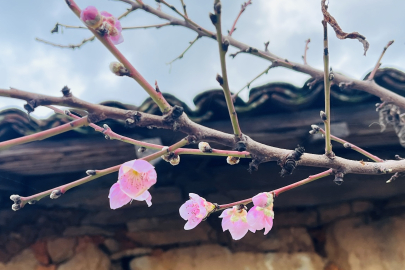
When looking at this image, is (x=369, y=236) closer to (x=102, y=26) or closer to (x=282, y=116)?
(x=282, y=116)

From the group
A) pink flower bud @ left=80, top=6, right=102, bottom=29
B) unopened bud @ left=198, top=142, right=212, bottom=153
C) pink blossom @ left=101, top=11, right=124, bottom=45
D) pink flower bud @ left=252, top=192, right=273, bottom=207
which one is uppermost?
pink blossom @ left=101, top=11, right=124, bottom=45

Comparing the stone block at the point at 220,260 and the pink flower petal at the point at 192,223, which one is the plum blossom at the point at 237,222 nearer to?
the pink flower petal at the point at 192,223

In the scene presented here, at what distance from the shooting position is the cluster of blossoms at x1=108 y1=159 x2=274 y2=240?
29.3 inches

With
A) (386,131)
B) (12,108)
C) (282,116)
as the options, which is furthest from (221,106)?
(12,108)

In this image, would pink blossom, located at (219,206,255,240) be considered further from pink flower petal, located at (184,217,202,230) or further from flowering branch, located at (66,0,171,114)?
flowering branch, located at (66,0,171,114)

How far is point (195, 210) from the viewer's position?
2.99 ft

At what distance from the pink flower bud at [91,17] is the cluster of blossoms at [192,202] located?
34 centimetres

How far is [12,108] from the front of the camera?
1.38 metres

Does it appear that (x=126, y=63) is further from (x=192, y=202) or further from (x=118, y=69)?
(x=192, y=202)

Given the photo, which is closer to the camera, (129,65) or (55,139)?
(129,65)

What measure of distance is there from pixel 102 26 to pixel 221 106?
0.84 meters

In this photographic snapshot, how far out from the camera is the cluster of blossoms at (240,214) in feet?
2.56

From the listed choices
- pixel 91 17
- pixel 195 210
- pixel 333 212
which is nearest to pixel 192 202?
pixel 195 210

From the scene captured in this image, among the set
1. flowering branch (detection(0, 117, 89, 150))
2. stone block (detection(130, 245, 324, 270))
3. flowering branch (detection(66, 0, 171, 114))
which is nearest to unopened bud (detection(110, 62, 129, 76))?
flowering branch (detection(66, 0, 171, 114))
